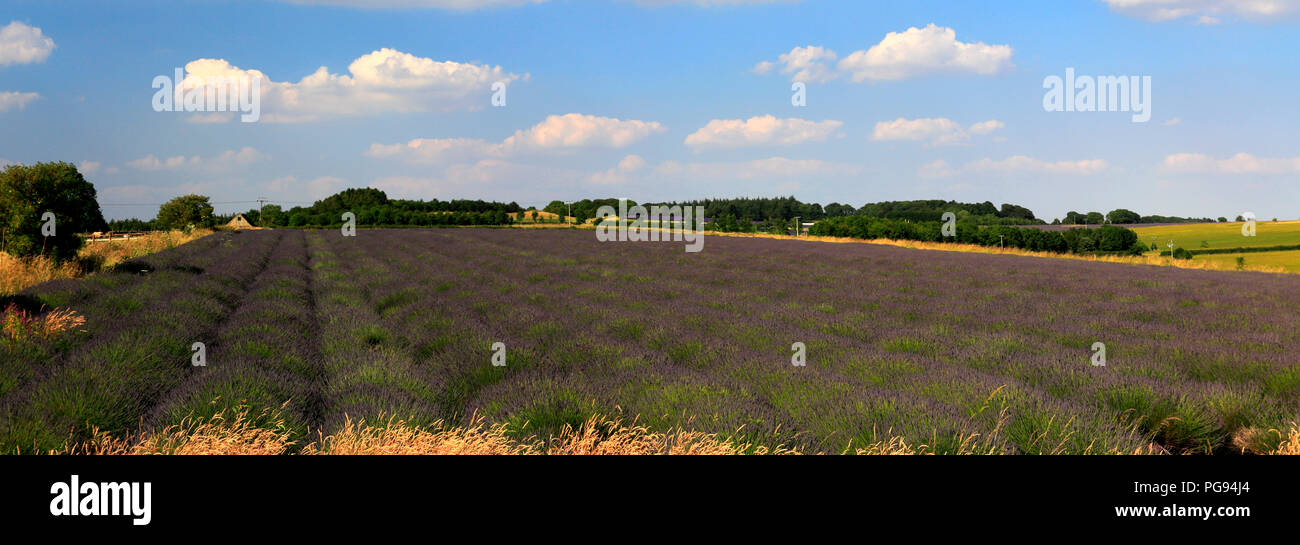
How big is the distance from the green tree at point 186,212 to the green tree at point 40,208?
53.6m

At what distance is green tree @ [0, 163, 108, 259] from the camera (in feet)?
48.3

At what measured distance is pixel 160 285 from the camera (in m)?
12.5

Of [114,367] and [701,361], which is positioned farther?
[701,361]

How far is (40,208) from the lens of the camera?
14.9 meters

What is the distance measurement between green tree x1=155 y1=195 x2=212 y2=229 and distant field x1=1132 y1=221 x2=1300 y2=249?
3239 inches

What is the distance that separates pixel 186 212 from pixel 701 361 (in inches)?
2825

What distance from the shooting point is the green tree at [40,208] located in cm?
1473

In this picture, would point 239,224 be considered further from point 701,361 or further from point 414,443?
point 414,443

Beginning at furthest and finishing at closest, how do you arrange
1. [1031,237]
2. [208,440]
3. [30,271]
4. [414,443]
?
1. [1031,237]
2. [30,271]
3. [208,440]
4. [414,443]

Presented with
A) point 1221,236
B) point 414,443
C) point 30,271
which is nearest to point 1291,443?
point 414,443

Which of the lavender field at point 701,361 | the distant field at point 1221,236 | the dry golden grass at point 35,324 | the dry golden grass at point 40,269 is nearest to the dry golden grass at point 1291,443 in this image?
the lavender field at point 701,361

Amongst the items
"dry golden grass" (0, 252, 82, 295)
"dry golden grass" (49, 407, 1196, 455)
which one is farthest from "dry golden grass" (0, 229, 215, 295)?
"dry golden grass" (49, 407, 1196, 455)
